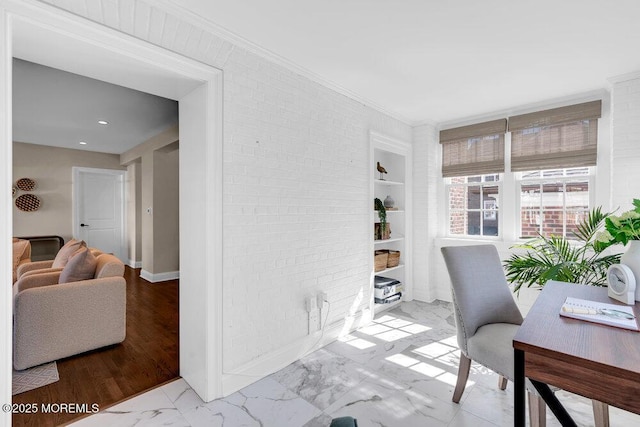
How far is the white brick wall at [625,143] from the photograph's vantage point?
8.87 feet

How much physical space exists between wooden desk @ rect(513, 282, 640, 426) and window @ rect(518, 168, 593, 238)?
9.26 feet

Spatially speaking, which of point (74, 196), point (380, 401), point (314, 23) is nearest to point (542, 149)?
point (314, 23)

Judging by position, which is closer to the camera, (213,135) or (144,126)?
(213,135)

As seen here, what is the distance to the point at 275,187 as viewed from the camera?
240 cm

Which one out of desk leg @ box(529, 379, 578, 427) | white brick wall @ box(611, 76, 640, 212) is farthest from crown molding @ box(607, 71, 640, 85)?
desk leg @ box(529, 379, 578, 427)

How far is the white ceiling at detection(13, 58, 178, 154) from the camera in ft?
9.78

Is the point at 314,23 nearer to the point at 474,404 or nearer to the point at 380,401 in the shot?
the point at 380,401

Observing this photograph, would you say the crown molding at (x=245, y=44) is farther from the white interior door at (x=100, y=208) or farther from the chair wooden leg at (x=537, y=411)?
the white interior door at (x=100, y=208)

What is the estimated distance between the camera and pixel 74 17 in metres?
1.48

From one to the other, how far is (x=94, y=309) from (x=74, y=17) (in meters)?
2.30

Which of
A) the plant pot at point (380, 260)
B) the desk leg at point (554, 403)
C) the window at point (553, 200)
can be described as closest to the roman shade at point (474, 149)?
the window at point (553, 200)

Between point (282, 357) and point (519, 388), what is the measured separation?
5.96 ft

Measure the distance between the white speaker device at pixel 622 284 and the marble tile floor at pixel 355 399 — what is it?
2.99 feet
